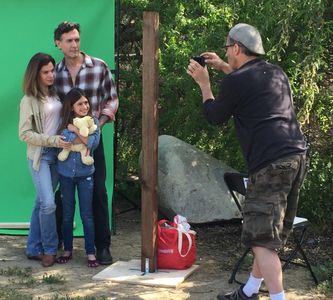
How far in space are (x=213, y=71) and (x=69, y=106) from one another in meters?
1.90

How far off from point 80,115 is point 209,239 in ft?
6.12

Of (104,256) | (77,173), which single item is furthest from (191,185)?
(77,173)

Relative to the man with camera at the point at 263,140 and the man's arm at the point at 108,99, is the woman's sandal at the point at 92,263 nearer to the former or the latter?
the man's arm at the point at 108,99

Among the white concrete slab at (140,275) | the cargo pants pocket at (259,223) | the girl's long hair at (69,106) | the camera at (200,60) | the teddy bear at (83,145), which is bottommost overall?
the white concrete slab at (140,275)

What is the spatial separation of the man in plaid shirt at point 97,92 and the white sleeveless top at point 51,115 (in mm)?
171

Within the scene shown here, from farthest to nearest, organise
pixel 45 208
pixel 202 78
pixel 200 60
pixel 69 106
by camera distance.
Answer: pixel 45 208 → pixel 69 106 → pixel 200 60 → pixel 202 78

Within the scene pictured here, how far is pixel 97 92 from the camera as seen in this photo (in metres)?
5.84

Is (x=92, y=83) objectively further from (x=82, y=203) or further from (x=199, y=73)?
(x=199, y=73)

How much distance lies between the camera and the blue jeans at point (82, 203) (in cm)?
567

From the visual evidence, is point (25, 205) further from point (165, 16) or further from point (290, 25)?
point (290, 25)

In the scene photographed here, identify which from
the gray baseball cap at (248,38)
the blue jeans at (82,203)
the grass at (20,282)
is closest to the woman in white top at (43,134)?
the blue jeans at (82,203)

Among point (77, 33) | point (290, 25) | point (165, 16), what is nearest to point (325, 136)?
point (290, 25)

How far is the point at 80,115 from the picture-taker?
5578 millimetres

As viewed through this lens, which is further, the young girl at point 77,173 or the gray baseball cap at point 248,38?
the young girl at point 77,173
